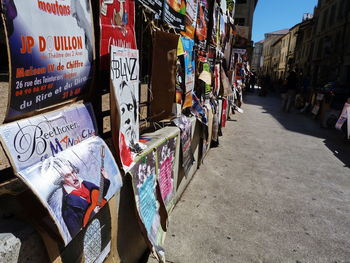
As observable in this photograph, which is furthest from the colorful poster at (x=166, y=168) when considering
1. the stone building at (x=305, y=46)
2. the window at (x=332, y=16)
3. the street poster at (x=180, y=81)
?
the stone building at (x=305, y=46)

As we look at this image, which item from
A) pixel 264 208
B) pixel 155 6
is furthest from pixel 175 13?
pixel 264 208

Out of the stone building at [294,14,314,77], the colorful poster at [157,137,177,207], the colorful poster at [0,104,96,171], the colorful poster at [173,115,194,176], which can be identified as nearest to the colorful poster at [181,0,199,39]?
the colorful poster at [173,115,194,176]

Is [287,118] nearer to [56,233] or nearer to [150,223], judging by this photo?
[150,223]

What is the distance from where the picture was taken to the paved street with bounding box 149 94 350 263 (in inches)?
108

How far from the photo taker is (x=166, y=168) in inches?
111

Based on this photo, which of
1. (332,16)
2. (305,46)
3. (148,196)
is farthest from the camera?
(305,46)

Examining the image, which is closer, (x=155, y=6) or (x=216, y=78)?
(x=155, y=6)

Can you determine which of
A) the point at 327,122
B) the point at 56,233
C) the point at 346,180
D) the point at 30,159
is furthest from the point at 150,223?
the point at 327,122

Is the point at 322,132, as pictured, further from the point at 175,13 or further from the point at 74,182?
the point at 74,182

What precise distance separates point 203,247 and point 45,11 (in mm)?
2408

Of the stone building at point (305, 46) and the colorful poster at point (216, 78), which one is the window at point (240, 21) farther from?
the colorful poster at point (216, 78)

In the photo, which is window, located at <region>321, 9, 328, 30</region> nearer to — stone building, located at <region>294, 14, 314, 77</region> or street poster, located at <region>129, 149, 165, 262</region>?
stone building, located at <region>294, 14, 314, 77</region>

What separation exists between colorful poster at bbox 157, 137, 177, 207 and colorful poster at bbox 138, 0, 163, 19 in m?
1.24

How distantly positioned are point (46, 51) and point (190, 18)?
112 inches
